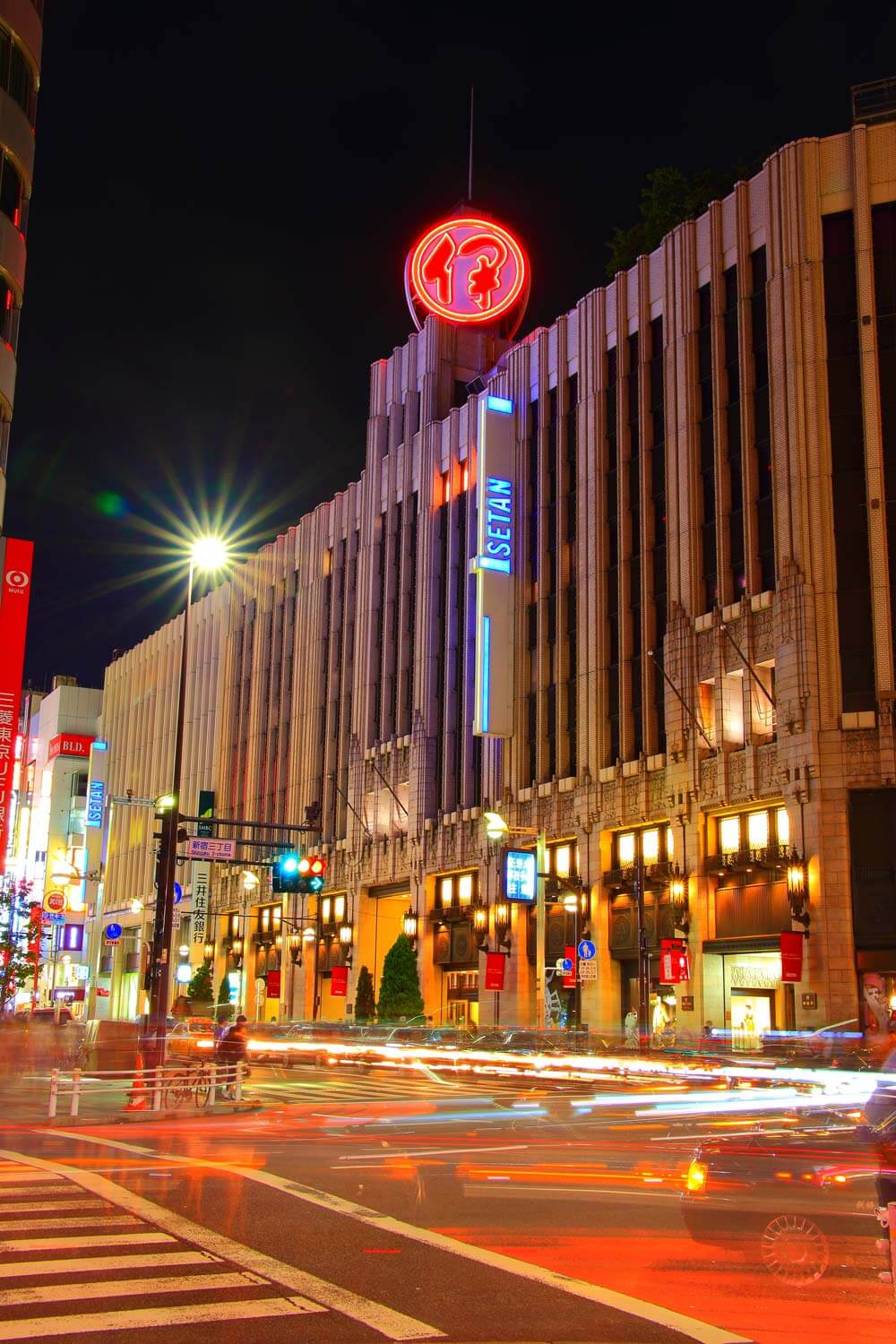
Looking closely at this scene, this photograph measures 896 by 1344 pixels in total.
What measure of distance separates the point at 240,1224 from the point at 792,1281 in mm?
5180

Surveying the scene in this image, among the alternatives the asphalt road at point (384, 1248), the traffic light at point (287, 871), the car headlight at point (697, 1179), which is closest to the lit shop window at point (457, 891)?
the traffic light at point (287, 871)

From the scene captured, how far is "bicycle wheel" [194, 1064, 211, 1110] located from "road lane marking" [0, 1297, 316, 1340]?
17.1 metres

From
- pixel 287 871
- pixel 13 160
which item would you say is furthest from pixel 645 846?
pixel 13 160

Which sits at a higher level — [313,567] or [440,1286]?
[313,567]

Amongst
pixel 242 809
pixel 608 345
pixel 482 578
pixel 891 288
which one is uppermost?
pixel 608 345

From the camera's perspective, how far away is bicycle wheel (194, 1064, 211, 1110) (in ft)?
83.9

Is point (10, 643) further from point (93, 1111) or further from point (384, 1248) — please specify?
point (384, 1248)

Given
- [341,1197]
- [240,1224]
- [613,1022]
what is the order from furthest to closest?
[613,1022] → [341,1197] → [240,1224]

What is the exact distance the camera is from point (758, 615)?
44531mm

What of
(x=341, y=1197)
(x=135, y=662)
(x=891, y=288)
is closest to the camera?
(x=341, y=1197)

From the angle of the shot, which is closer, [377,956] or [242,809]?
[377,956]

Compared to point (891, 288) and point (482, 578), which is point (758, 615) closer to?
point (891, 288)

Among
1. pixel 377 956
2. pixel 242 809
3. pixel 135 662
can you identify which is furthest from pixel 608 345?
pixel 135 662

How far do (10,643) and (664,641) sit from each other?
88.5 ft
